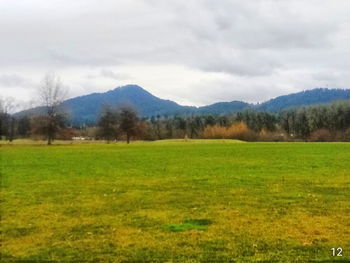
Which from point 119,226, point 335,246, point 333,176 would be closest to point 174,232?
point 119,226

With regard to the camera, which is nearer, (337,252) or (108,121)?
(337,252)

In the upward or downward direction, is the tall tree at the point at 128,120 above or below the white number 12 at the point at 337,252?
above

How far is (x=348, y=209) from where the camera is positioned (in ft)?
42.6

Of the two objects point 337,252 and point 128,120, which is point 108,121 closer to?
point 128,120

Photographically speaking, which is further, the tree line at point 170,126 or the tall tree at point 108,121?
the tall tree at point 108,121

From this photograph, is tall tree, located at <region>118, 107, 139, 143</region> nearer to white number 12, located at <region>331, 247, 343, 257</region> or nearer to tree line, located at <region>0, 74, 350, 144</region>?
tree line, located at <region>0, 74, 350, 144</region>

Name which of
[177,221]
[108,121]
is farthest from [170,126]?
[177,221]

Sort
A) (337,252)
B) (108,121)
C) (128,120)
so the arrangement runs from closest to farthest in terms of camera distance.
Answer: (337,252), (128,120), (108,121)

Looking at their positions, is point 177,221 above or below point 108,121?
below

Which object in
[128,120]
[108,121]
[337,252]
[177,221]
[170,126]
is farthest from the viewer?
[170,126]

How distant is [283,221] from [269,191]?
5.75 m

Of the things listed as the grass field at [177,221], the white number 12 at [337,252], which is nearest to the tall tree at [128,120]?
the grass field at [177,221]

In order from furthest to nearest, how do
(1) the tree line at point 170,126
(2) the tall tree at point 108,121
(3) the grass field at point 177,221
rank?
1. (2) the tall tree at point 108,121
2. (1) the tree line at point 170,126
3. (3) the grass field at point 177,221

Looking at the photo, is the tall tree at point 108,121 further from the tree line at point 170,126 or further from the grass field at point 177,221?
the grass field at point 177,221
